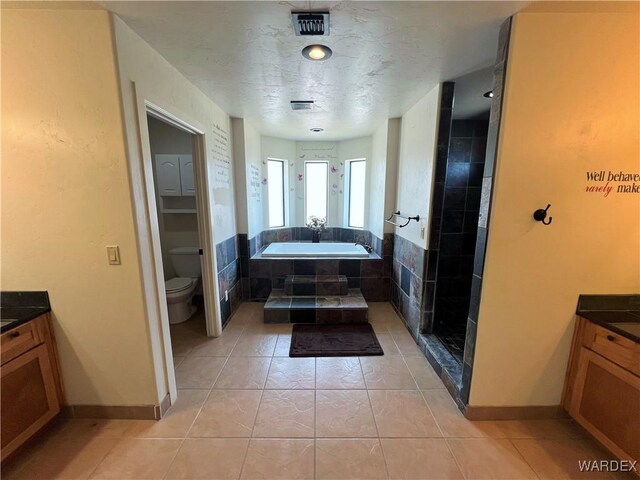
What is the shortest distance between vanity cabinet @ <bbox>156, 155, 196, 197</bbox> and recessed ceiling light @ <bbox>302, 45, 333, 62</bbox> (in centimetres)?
205

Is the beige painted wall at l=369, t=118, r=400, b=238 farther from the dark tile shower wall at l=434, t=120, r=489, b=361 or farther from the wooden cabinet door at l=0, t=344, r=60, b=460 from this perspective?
the wooden cabinet door at l=0, t=344, r=60, b=460

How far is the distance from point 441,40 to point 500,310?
1.60 meters

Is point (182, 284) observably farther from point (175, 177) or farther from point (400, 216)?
point (400, 216)

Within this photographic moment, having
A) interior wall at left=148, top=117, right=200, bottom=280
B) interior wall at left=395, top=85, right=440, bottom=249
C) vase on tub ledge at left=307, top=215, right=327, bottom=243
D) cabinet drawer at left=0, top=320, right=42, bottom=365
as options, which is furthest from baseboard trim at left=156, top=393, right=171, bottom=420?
vase on tub ledge at left=307, top=215, right=327, bottom=243

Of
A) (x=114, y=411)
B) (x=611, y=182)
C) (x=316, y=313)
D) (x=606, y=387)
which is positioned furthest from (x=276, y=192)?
(x=606, y=387)

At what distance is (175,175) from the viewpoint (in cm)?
311

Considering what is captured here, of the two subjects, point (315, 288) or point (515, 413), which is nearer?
point (515, 413)

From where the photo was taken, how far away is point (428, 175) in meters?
2.34

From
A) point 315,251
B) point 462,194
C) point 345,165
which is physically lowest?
point 315,251

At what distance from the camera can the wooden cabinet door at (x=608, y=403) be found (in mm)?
1291

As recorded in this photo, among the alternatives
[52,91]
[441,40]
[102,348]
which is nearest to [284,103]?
[441,40]

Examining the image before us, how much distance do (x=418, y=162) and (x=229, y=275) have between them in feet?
→ 7.66

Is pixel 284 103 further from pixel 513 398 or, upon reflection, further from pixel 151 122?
pixel 513 398

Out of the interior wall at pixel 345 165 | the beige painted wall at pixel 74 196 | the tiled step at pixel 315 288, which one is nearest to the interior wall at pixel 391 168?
the interior wall at pixel 345 165
